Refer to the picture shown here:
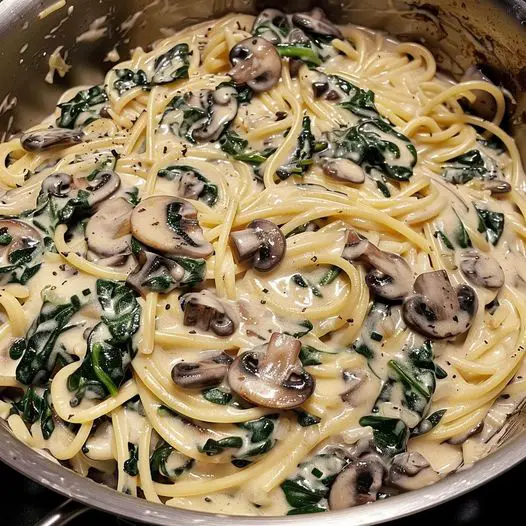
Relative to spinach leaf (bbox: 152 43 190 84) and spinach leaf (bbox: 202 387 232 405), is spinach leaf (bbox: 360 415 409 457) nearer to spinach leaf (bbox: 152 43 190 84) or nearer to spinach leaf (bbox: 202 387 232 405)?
spinach leaf (bbox: 202 387 232 405)

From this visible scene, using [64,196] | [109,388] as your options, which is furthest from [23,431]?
[64,196]

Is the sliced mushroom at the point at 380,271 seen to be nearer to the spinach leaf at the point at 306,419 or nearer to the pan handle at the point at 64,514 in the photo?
the spinach leaf at the point at 306,419

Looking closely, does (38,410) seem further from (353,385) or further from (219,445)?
(353,385)

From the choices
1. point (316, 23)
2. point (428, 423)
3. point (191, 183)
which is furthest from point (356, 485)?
point (316, 23)

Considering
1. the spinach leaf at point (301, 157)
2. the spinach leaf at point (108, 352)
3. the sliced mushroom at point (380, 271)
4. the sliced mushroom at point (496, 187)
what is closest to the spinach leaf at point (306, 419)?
the sliced mushroom at point (380, 271)

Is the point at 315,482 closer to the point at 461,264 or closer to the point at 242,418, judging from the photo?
the point at 242,418

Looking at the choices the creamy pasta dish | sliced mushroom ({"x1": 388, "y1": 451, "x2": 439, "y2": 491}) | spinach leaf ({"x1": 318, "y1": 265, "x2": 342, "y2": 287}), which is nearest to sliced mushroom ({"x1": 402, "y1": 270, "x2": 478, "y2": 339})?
the creamy pasta dish

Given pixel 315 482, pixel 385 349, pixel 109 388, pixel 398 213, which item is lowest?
pixel 109 388
